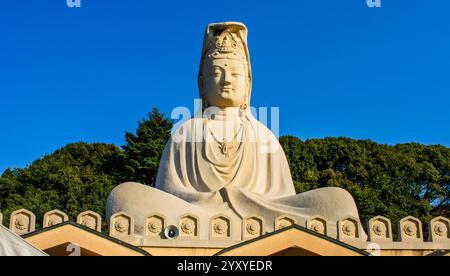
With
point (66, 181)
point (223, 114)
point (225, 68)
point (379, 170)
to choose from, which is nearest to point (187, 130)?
point (223, 114)

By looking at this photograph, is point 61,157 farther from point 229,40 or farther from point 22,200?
point 229,40

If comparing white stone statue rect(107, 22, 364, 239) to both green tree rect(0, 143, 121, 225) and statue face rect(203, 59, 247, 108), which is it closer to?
statue face rect(203, 59, 247, 108)

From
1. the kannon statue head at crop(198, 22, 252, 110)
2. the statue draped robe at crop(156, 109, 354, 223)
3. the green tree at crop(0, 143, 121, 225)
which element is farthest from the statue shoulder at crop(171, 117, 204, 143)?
the green tree at crop(0, 143, 121, 225)

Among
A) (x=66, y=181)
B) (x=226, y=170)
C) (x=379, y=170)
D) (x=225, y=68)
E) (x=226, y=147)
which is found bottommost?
(x=226, y=170)

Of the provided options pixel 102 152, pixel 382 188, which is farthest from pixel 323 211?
pixel 102 152

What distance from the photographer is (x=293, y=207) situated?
1195 cm

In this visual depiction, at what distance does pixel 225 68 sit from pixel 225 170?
2.25 m

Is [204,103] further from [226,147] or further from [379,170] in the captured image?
[379,170]

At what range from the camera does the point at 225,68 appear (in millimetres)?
14109

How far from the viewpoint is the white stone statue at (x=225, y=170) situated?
1149 centimetres

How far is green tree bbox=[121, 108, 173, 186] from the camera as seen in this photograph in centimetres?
2517

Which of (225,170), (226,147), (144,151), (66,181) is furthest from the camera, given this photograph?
(144,151)
